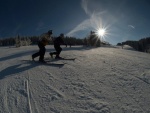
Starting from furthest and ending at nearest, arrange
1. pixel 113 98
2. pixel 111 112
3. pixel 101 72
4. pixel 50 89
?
pixel 101 72 < pixel 50 89 < pixel 113 98 < pixel 111 112

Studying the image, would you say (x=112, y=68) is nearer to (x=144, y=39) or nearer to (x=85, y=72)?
(x=85, y=72)

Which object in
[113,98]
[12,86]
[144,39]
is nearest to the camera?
[113,98]

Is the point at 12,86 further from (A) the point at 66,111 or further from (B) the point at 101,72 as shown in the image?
(B) the point at 101,72

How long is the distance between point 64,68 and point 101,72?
2.05 m

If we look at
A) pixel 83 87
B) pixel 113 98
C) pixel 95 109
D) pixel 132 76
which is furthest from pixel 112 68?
pixel 95 109

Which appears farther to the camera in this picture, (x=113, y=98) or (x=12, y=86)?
(x=12, y=86)

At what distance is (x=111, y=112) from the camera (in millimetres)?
5215

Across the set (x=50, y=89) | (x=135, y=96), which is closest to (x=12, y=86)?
(x=50, y=89)

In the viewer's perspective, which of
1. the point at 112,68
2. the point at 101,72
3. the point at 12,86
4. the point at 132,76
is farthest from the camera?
the point at 112,68

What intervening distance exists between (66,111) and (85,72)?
3563 mm

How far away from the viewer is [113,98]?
599 cm

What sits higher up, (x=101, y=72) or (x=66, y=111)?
(x=101, y=72)

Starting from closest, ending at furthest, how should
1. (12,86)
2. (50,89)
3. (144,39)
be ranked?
(50,89)
(12,86)
(144,39)

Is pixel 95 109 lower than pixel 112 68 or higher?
lower
